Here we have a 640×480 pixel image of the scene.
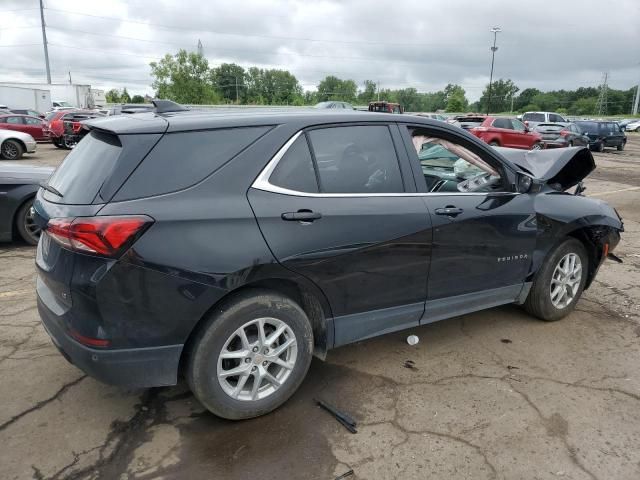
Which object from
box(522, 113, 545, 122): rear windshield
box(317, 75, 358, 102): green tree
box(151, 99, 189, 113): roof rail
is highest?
box(317, 75, 358, 102): green tree

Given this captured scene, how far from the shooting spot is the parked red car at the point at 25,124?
20.0m

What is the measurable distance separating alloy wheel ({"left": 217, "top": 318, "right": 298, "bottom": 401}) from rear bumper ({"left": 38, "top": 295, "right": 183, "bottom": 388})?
267 millimetres

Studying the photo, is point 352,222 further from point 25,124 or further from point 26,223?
point 25,124

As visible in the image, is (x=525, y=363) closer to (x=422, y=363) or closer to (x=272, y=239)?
(x=422, y=363)

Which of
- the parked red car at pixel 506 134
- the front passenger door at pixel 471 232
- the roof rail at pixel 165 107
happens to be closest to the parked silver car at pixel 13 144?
the roof rail at pixel 165 107

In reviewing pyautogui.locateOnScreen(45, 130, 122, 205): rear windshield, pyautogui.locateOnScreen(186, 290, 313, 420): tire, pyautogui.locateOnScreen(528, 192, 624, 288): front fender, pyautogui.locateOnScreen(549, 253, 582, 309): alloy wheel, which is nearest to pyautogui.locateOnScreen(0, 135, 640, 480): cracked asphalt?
pyautogui.locateOnScreen(186, 290, 313, 420): tire

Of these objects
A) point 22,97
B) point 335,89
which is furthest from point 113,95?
point 22,97

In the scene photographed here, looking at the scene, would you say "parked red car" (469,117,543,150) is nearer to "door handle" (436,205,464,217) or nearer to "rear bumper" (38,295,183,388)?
"door handle" (436,205,464,217)

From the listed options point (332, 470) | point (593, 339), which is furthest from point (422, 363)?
point (593, 339)

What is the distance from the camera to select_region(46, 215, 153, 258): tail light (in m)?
2.33

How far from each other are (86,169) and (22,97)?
Answer: 48.8m

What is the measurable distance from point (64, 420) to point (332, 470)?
1.58m

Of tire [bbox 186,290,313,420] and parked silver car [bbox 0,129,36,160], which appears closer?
tire [bbox 186,290,313,420]

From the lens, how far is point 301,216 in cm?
275
